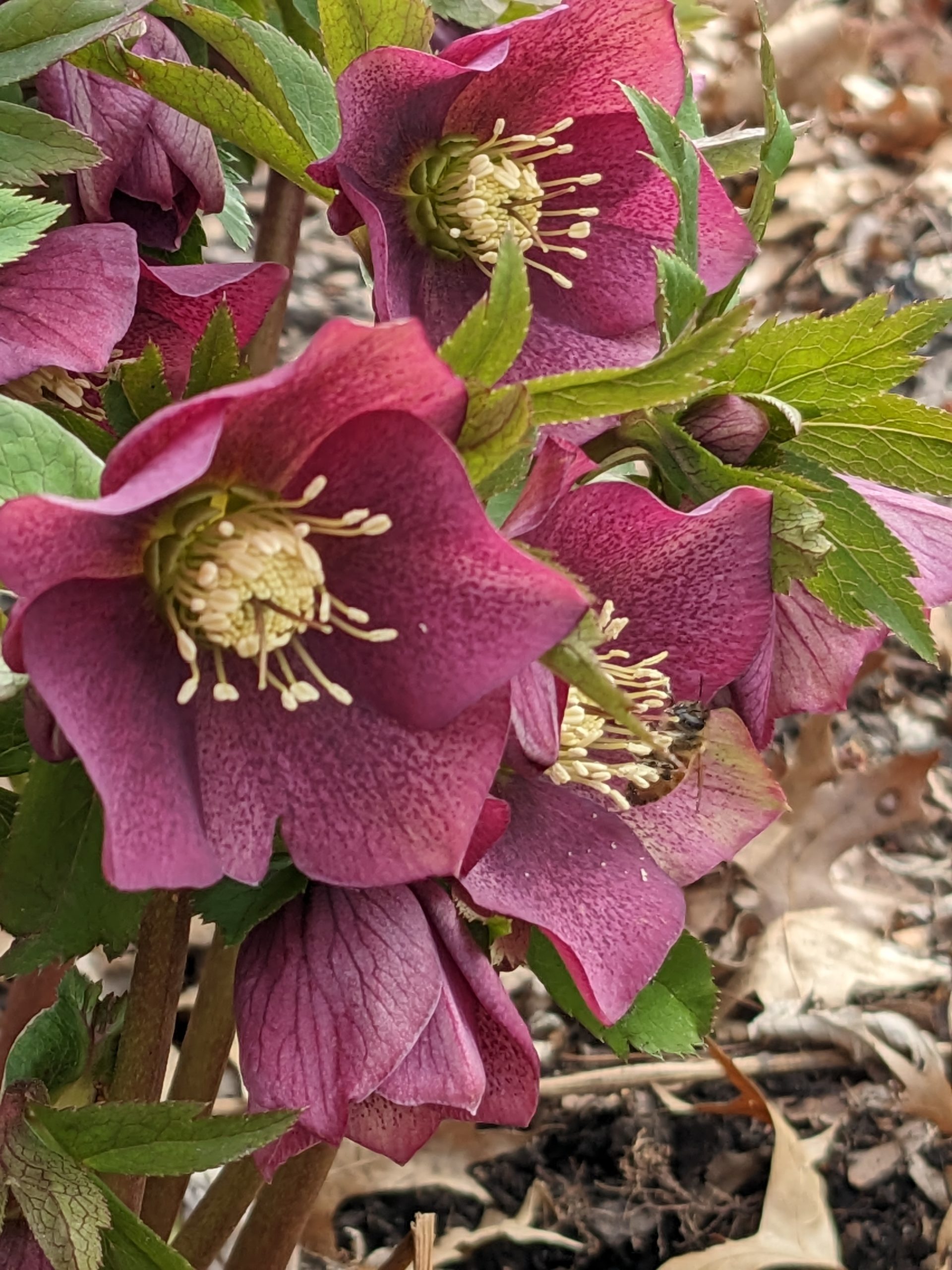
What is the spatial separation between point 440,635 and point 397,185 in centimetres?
28

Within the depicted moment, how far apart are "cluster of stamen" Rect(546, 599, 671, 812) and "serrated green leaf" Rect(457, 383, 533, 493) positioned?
14 cm

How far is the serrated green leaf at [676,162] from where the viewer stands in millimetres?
516

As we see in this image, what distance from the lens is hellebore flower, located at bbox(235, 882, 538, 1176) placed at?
50cm

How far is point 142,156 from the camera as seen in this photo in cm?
61

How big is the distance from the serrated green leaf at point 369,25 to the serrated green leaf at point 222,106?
0.04 meters

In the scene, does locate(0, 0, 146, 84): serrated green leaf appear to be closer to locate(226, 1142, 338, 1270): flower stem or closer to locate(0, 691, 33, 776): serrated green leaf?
locate(0, 691, 33, 776): serrated green leaf

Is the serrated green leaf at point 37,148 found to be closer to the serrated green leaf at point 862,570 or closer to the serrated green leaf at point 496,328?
the serrated green leaf at point 496,328

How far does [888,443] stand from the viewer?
0.58m

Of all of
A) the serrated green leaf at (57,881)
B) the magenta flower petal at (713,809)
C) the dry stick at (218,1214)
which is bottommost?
the dry stick at (218,1214)

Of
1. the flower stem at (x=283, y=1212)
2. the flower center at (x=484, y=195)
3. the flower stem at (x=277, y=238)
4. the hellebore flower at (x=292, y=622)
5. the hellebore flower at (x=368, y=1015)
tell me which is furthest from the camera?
the flower stem at (x=277, y=238)

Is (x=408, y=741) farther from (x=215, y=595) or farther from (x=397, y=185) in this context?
(x=397, y=185)

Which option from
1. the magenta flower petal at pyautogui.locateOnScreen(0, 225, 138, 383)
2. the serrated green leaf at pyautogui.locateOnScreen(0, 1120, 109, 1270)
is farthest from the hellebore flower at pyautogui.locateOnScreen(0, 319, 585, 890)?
the serrated green leaf at pyautogui.locateOnScreen(0, 1120, 109, 1270)

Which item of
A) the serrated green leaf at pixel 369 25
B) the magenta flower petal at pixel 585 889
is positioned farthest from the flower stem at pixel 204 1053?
the serrated green leaf at pixel 369 25

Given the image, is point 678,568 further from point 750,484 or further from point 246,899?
point 246,899
